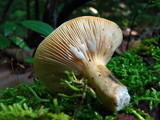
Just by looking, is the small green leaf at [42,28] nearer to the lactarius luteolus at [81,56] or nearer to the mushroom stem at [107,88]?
the lactarius luteolus at [81,56]

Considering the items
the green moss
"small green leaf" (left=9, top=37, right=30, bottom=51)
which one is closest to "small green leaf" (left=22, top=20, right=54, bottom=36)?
the green moss

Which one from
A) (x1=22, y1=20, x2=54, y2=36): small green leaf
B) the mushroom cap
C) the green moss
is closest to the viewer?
the green moss

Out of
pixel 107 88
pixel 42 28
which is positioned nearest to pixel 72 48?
pixel 107 88

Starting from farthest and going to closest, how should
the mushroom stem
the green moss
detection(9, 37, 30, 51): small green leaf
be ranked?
1. detection(9, 37, 30, 51): small green leaf
2. the mushroom stem
3. the green moss

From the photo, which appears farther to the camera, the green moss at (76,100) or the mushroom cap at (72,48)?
the mushroom cap at (72,48)

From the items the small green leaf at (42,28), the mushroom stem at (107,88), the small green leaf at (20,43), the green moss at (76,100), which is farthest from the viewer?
the small green leaf at (20,43)

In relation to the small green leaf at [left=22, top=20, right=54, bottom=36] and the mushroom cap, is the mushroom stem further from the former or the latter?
the small green leaf at [left=22, top=20, right=54, bottom=36]

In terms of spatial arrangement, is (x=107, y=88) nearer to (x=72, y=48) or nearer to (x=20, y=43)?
(x=72, y=48)

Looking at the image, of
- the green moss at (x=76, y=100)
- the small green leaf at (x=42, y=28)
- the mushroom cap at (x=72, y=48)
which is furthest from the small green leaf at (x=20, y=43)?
the mushroom cap at (x=72, y=48)
